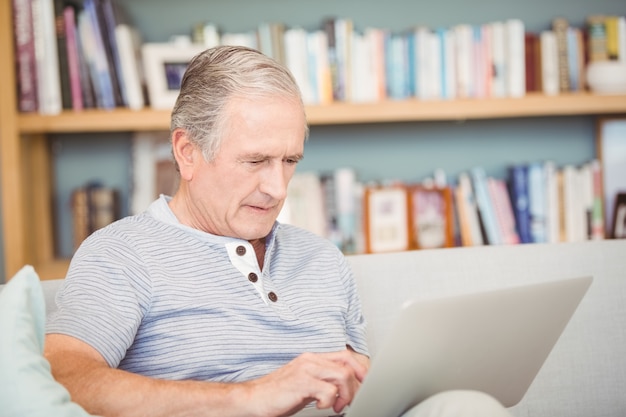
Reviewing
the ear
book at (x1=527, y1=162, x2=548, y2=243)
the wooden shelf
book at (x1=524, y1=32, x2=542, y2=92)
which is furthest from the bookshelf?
the ear

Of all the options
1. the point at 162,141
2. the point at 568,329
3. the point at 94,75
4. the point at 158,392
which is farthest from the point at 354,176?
the point at 158,392

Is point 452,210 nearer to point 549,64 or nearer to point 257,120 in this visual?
point 549,64

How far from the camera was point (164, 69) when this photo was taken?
8.26 ft

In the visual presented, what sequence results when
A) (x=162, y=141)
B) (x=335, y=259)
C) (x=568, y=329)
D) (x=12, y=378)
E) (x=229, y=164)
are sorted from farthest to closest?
(x=162, y=141) → (x=568, y=329) → (x=335, y=259) → (x=229, y=164) → (x=12, y=378)

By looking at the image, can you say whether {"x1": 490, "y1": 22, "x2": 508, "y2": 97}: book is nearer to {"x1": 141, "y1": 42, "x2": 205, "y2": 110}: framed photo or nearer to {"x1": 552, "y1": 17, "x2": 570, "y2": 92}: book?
{"x1": 552, "y1": 17, "x2": 570, "y2": 92}: book

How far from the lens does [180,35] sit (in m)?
2.71

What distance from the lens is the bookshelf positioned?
239 centimetres

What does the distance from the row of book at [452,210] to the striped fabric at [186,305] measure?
3.80ft

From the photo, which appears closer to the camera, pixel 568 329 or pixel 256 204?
pixel 256 204

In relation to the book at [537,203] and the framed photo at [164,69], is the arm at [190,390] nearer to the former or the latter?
the framed photo at [164,69]

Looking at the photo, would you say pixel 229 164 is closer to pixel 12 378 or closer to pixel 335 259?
pixel 335 259

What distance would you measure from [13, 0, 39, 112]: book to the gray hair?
115 cm

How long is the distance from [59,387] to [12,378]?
2.1 inches

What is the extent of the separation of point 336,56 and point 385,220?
0.51 meters
